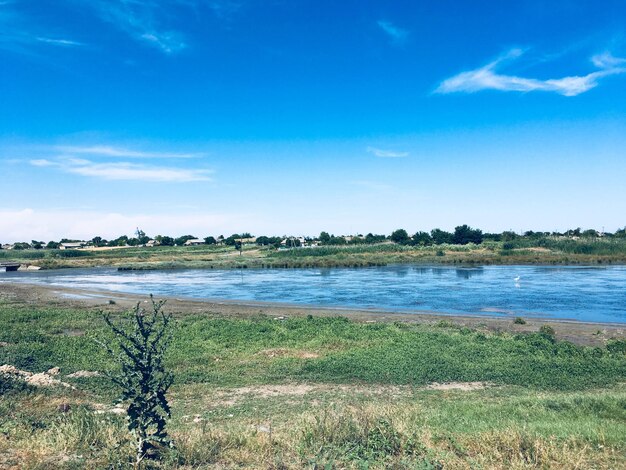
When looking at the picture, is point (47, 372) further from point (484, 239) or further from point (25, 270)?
point (484, 239)

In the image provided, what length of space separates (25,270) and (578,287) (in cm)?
9079

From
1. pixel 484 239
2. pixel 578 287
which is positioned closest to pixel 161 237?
pixel 484 239

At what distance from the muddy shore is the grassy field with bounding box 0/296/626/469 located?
3485mm

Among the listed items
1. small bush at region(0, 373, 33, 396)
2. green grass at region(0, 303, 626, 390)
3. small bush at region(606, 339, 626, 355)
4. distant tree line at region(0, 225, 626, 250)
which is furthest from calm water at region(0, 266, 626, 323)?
distant tree line at region(0, 225, 626, 250)

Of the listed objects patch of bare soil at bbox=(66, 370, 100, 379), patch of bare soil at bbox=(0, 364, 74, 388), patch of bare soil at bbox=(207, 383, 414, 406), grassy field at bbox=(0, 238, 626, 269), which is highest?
grassy field at bbox=(0, 238, 626, 269)

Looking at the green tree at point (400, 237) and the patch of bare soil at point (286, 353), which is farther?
the green tree at point (400, 237)

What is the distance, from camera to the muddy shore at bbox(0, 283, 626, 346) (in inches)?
906

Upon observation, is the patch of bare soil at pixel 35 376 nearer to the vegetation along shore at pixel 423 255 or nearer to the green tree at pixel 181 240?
the vegetation along shore at pixel 423 255

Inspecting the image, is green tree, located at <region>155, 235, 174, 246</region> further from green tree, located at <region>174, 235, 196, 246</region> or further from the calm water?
the calm water

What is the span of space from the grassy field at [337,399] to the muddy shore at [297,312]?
348 centimetres

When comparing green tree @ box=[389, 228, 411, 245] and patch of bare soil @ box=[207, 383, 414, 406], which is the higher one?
green tree @ box=[389, 228, 411, 245]

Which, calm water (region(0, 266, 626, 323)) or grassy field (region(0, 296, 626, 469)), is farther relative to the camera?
calm water (region(0, 266, 626, 323))

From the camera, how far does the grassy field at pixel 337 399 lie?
22.7ft

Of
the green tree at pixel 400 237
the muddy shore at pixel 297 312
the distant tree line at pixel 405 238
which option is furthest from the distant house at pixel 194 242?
the muddy shore at pixel 297 312
